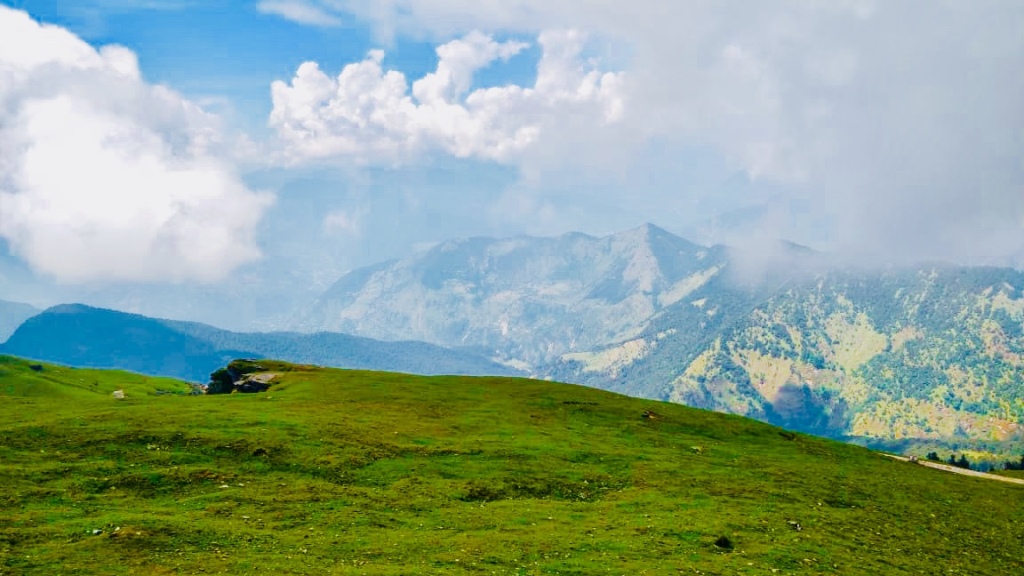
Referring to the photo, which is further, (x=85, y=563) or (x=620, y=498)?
(x=620, y=498)

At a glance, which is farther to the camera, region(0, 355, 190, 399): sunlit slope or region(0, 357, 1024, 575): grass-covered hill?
region(0, 355, 190, 399): sunlit slope

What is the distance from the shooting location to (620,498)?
1764 inches

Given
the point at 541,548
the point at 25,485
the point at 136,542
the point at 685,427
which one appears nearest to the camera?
the point at 136,542

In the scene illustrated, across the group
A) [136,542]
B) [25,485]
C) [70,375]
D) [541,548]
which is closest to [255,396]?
[25,485]

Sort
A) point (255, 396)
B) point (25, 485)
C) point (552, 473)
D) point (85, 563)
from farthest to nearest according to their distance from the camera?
point (255, 396), point (552, 473), point (25, 485), point (85, 563)

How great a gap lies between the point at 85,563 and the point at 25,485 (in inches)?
564

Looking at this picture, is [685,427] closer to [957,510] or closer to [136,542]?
[957,510]

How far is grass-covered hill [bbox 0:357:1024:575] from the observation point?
101 ft

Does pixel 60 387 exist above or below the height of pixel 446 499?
above

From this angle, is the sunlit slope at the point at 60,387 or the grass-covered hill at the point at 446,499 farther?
the sunlit slope at the point at 60,387

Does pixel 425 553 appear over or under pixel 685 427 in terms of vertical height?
under

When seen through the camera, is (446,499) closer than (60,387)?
Yes

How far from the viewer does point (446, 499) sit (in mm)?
41625

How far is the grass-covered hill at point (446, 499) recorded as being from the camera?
30672 mm
